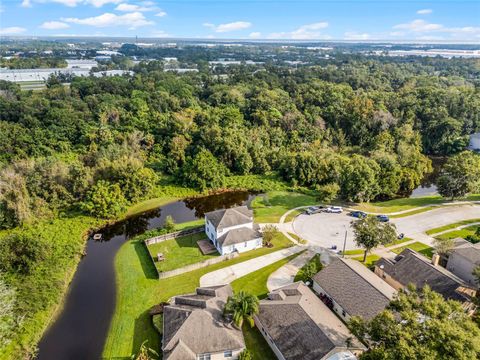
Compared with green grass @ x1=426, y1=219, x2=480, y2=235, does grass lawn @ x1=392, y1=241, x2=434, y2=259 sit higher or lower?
lower

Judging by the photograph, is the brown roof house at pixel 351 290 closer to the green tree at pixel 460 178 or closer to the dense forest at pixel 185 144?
the dense forest at pixel 185 144

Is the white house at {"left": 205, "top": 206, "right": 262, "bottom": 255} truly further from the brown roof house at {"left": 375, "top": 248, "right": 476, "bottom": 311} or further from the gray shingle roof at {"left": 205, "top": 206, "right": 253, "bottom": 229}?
the brown roof house at {"left": 375, "top": 248, "right": 476, "bottom": 311}

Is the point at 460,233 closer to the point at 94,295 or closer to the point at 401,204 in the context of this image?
the point at 401,204

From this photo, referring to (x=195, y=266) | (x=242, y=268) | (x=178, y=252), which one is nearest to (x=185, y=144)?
(x=178, y=252)

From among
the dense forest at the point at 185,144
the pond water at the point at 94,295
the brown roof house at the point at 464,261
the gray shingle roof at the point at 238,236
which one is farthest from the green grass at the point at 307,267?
the pond water at the point at 94,295

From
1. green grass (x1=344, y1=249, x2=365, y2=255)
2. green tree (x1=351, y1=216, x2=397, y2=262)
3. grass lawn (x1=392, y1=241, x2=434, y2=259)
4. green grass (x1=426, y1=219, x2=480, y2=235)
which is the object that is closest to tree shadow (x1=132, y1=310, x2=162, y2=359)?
green tree (x1=351, y1=216, x2=397, y2=262)

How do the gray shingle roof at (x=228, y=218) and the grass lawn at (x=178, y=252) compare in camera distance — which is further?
the gray shingle roof at (x=228, y=218)
